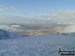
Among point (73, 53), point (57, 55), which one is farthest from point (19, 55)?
point (73, 53)

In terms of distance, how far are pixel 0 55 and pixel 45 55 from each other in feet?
60.1

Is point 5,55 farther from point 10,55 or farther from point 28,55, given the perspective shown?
point 28,55

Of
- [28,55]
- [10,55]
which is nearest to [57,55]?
[28,55]

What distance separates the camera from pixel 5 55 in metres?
70.7

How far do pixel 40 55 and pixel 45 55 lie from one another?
195 centimetres

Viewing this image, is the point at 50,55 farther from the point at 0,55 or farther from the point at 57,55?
the point at 0,55

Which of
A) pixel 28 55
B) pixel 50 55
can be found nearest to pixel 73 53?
pixel 50 55

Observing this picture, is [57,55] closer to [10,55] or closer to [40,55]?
[40,55]

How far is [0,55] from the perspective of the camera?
7119 centimetres

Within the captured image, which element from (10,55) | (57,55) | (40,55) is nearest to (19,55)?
(10,55)

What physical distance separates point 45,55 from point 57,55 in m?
4.65

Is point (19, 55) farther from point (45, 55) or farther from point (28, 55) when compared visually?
point (45, 55)

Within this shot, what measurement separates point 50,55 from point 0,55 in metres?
20.3

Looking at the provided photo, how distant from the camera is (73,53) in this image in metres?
68.7
